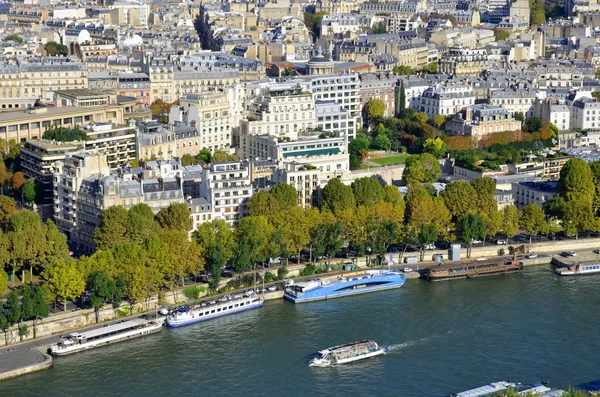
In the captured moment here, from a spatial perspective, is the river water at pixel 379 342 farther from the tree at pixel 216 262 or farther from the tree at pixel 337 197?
the tree at pixel 337 197

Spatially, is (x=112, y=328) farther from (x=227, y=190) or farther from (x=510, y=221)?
(x=510, y=221)

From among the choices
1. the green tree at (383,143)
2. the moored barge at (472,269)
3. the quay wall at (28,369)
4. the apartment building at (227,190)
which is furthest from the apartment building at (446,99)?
the quay wall at (28,369)

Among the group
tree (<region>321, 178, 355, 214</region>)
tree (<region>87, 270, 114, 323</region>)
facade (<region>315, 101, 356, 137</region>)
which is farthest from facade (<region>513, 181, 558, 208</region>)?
tree (<region>87, 270, 114, 323</region>)

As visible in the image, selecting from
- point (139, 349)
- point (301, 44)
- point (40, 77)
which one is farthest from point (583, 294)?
point (301, 44)

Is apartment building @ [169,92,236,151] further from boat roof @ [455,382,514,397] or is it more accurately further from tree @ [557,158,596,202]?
boat roof @ [455,382,514,397]

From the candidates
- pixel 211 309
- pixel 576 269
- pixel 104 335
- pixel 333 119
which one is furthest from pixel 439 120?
pixel 104 335
